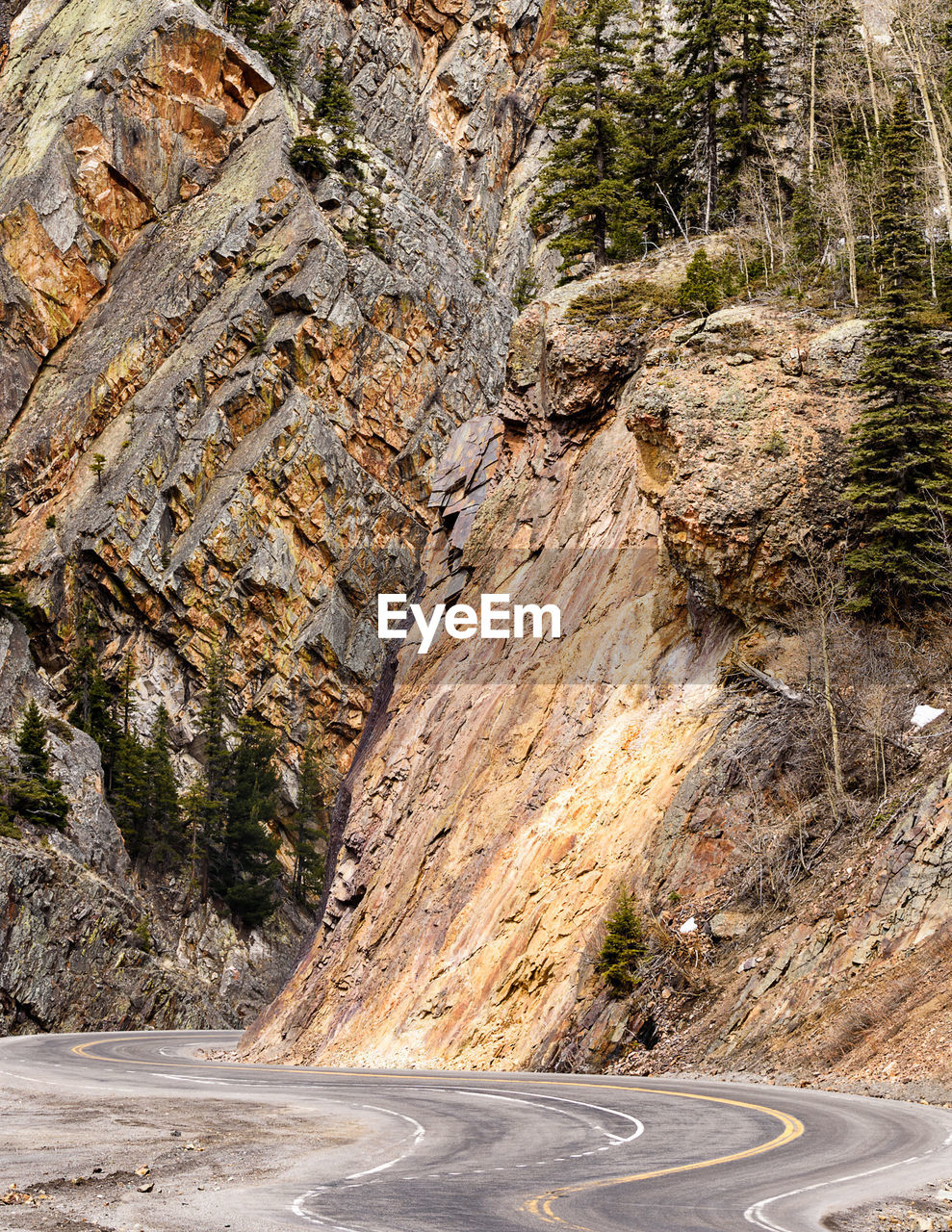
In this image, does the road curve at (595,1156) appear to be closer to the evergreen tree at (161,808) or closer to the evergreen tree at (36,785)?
the evergreen tree at (36,785)

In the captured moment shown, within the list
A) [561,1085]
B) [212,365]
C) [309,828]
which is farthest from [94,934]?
[561,1085]

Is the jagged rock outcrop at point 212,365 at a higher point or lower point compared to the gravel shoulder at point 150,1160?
higher

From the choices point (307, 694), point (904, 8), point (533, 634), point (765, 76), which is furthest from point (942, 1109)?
point (307, 694)

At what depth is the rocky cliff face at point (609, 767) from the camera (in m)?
21.4

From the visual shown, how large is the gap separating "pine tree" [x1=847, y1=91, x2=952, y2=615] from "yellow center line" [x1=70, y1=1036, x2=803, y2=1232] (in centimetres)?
1254

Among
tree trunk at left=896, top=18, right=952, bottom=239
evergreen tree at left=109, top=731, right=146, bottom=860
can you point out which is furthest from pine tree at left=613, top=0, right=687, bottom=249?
evergreen tree at left=109, top=731, right=146, bottom=860

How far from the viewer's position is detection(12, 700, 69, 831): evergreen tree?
159 feet

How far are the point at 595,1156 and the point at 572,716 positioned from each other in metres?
18.6

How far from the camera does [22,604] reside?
61.1m

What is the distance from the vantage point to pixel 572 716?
29.7m

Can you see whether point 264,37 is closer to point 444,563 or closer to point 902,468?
point 444,563

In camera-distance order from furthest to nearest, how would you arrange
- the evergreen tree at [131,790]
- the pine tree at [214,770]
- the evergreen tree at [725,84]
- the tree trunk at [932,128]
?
1. the pine tree at [214,770]
2. the evergreen tree at [131,790]
3. the evergreen tree at [725,84]
4. the tree trunk at [932,128]

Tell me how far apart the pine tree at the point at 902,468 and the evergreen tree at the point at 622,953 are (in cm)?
878

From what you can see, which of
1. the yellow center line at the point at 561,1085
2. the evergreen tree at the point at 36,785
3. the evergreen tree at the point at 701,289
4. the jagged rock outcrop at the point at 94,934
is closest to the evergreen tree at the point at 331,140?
the jagged rock outcrop at the point at 94,934
